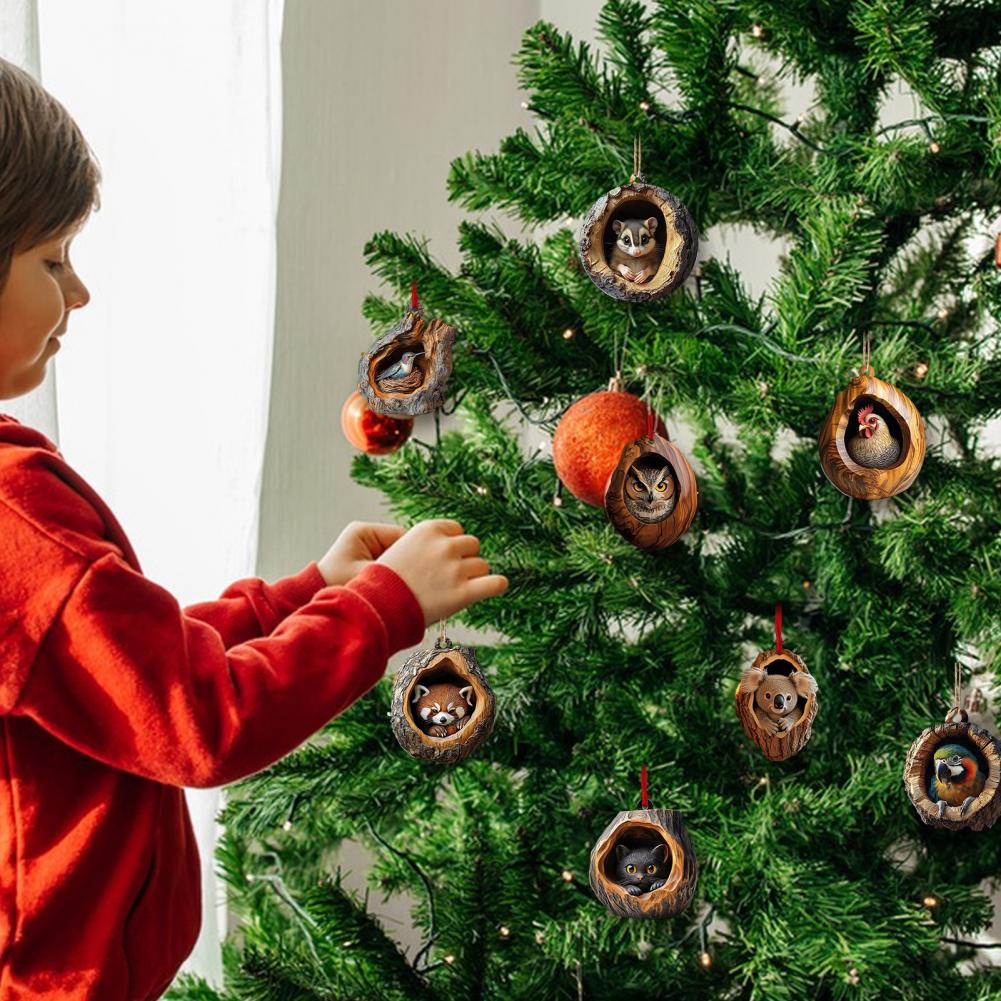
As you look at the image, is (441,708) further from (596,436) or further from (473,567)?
(596,436)

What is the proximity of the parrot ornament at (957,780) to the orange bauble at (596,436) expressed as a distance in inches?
9.9

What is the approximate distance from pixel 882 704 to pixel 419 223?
33.6 inches

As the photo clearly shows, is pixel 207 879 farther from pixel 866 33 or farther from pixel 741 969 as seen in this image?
pixel 866 33

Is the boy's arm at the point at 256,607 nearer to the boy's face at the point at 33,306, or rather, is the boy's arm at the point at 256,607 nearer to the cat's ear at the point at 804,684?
the boy's face at the point at 33,306

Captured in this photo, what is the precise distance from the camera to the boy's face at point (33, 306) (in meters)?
0.68

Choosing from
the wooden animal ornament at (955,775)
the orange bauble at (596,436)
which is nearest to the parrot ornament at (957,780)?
the wooden animal ornament at (955,775)

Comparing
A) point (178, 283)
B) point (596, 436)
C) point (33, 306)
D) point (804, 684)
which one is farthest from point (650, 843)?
point (178, 283)

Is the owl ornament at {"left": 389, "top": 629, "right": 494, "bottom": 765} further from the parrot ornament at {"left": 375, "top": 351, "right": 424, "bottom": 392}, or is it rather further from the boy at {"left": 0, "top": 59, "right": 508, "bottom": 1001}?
the parrot ornament at {"left": 375, "top": 351, "right": 424, "bottom": 392}

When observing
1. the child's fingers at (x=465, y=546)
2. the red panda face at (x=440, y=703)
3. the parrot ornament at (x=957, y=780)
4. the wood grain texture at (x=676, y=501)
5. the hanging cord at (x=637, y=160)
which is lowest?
the parrot ornament at (x=957, y=780)

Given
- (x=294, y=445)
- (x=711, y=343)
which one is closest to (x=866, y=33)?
(x=711, y=343)

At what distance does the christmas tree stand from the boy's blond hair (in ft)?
0.72

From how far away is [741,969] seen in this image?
77 cm

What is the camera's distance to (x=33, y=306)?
0.69 metres

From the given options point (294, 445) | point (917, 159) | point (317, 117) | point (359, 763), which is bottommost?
point (359, 763)
